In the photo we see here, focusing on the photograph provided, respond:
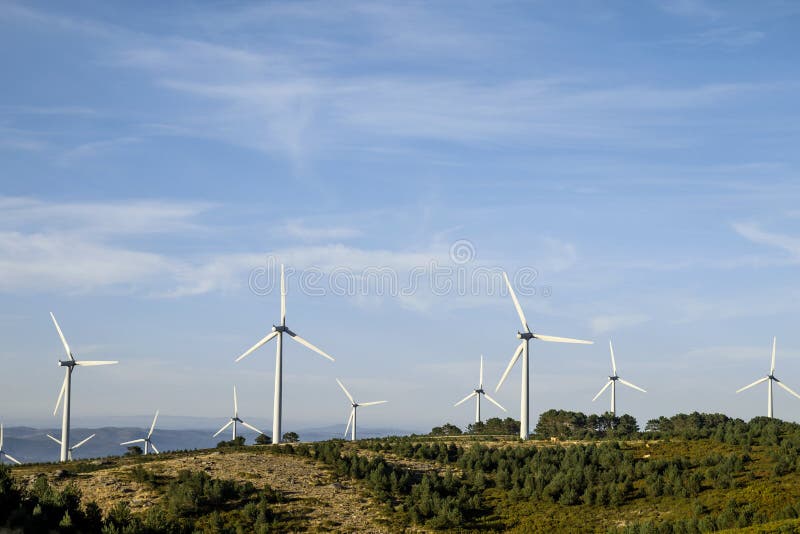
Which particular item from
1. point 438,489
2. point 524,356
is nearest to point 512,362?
point 524,356

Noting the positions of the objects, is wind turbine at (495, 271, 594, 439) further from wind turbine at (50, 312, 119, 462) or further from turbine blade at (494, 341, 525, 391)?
wind turbine at (50, 312, 119, 462)

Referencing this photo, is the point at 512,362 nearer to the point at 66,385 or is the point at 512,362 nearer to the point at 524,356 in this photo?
the point at 524,356

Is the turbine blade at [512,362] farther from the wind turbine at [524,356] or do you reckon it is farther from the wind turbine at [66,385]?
the wind turbine at [66,385]

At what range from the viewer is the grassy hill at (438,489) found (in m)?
65.4

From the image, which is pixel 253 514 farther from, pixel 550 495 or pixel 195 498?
pixel 550 495

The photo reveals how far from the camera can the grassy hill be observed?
65375 mm

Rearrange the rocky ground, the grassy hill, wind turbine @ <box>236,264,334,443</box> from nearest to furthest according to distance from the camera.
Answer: the grassy hill
the rocky ground
wind turbine @ <box>236,264,334,443</box>

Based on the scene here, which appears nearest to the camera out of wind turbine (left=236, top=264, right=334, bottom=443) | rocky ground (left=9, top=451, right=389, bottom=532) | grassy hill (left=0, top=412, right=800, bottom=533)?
grassy hill (left=0, top=412, right=800, bottom=533)

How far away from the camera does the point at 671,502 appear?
71.5 metres

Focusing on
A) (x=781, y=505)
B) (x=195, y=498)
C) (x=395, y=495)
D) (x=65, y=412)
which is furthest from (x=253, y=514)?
(x=65, y=412)

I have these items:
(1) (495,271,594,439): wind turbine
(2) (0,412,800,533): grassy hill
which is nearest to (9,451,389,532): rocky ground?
(2) (0,412,800,533): grassy hill

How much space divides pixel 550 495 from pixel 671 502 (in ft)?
32.7

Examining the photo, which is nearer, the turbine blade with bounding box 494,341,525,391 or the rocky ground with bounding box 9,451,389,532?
the rocky ground with bounding box 9,451,389,532

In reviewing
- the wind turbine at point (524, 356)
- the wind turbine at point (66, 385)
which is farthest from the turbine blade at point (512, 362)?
the wind turbine at point (66, 385)
